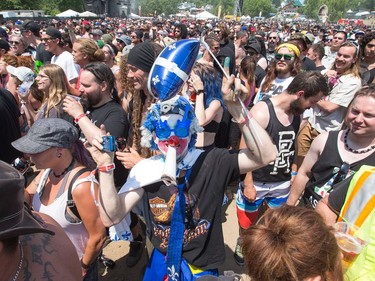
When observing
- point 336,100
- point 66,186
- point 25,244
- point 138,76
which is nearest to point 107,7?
point 336,100

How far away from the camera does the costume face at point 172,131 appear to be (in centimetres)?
168

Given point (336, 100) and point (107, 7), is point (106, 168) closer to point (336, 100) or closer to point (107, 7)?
point (336, 100)

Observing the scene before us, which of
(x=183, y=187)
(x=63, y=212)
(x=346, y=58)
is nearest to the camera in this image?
(x=183, y=187)

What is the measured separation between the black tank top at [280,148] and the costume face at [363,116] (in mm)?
692

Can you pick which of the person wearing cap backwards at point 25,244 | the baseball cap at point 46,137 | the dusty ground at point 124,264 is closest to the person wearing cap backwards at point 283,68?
the dusty ground at point 124,264

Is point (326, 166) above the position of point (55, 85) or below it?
below

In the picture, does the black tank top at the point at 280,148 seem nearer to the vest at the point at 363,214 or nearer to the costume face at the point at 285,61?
the vest at the point at 363,214

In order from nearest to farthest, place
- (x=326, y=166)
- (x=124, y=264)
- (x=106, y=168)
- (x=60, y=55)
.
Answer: (x=106, y=168) < (x=326, y=166) < (x=124, y=264) < (x=60, y=55)

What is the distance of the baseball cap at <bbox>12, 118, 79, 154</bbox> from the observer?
1.98 meters

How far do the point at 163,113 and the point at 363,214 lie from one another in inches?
44.4

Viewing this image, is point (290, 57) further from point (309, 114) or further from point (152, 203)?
point (152, 203)

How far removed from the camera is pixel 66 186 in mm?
2020

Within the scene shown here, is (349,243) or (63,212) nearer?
(349,243)

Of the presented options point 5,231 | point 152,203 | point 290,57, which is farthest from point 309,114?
point 5,231
